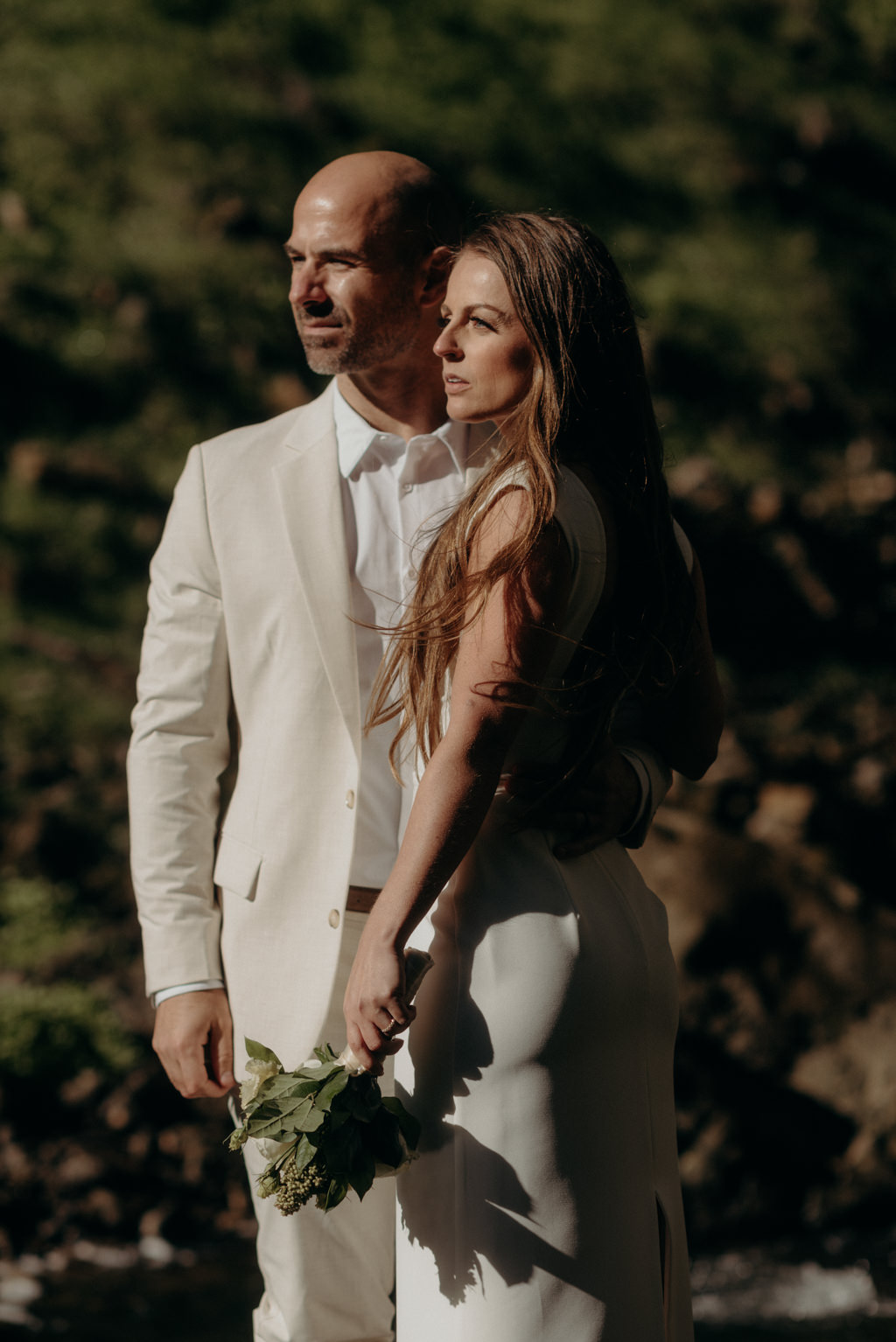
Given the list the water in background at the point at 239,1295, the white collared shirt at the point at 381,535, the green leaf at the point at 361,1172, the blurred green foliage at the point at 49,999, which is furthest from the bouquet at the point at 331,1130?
the blurred green foliage at the point at 49,999

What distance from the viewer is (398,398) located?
2.61 m

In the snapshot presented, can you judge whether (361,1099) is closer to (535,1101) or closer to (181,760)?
(535,1101)

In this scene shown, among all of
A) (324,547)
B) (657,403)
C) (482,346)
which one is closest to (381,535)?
(324,547)

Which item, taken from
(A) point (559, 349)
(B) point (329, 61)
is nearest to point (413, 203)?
(A) point (559, 349)

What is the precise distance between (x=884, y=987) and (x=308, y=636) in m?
3.03

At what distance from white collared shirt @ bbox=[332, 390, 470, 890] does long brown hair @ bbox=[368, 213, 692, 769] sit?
1.13ft

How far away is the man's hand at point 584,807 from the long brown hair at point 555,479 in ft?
0.31

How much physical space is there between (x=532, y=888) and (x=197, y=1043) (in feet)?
2.68

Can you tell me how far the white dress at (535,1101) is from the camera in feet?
5.90

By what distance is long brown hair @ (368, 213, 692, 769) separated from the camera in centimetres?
182

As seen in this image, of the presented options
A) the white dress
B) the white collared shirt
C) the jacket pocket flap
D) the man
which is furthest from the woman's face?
the jacket pocket flap

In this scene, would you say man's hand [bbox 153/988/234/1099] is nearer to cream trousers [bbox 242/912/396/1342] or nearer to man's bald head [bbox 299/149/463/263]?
cream trousers [bbox 242/912/396/1342]

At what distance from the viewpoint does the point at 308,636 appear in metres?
2.33

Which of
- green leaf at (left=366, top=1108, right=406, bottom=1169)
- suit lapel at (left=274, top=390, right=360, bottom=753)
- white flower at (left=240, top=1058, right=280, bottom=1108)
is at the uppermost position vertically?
suit lapel at (left=274, top=390, right=360, bottom=753)
